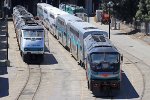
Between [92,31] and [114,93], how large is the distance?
27.5 feet

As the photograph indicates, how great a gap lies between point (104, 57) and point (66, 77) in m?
6.36

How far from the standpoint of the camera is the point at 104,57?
118 ft

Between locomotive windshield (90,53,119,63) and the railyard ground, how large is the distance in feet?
7.66

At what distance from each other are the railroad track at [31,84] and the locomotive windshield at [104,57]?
484 centimetres

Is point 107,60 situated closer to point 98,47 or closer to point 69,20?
point 98,47

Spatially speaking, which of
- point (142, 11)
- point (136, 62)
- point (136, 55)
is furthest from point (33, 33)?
point (142, 11)

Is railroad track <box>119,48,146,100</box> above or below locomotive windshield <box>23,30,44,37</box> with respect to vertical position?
below

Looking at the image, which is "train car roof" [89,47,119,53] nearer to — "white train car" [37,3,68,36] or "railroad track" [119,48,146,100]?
"railroad track" [119,48,146,100]

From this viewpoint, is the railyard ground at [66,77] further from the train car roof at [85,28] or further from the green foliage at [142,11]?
the green foliage at [142,11]

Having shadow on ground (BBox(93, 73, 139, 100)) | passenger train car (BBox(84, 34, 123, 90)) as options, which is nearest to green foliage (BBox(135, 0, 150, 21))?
shadow on ground (BBox(93, 73, 139, 100))

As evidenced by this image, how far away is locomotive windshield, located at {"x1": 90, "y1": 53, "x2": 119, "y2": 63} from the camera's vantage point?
35.8m

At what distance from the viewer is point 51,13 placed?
226 feet

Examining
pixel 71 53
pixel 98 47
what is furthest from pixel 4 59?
pixel 98 47

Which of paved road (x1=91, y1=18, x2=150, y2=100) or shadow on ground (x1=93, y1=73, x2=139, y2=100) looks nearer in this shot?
shadow on ground (x1=93, y1=73, x2=139, y2=100)
